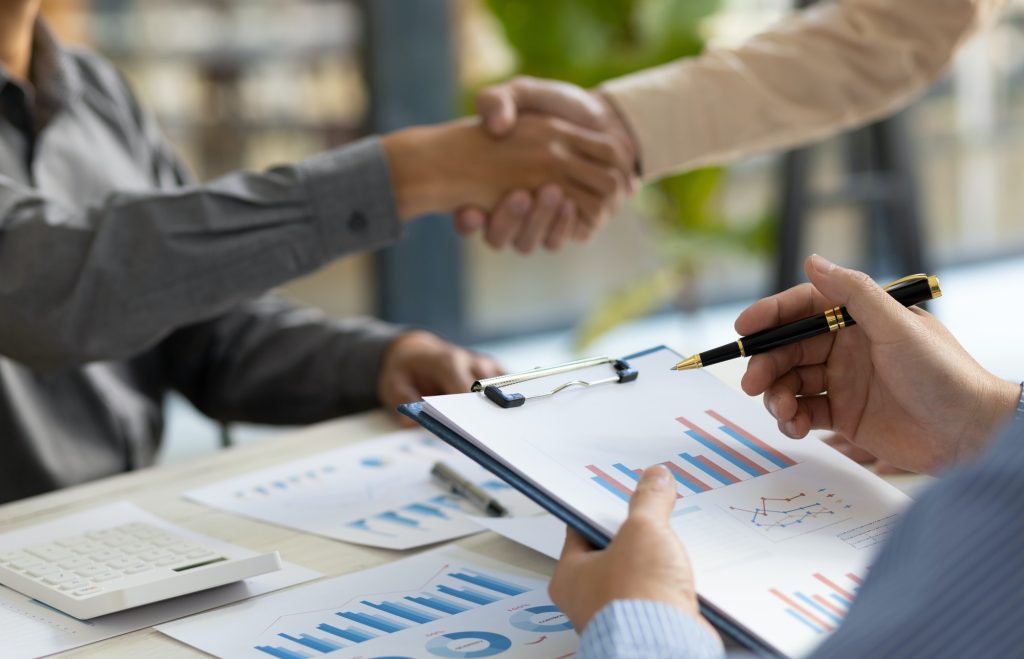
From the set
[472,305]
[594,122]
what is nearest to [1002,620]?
[594,122]

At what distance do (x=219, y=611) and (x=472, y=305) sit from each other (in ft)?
8.79

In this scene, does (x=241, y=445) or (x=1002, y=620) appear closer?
(x=1002, y=620)

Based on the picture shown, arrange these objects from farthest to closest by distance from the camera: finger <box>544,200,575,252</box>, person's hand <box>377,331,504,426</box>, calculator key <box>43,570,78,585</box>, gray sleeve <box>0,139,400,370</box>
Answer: finger <box>544,200,575,252</box> < person's hand <box>377,331,504,426</box> < gray sleeve <box>0,139,400,370</box> < calculator key <box>43,570,78,585</box>

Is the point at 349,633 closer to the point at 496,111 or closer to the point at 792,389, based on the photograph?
the point at 792,389

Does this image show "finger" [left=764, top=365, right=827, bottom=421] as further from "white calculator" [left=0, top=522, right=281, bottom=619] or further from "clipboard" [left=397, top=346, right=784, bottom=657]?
"white calculator" [left=0, top=522, right=281, bottom=619]

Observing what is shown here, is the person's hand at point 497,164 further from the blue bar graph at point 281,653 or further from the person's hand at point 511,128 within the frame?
the blue bar graph at point 281,653

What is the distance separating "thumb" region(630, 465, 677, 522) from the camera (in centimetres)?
66

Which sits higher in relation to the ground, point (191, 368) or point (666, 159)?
point (666, 159)

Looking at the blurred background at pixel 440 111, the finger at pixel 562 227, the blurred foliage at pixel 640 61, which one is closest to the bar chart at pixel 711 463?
the finger at pixel 562 227

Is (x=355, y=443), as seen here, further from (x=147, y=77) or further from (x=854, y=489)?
(x=147, y=77)

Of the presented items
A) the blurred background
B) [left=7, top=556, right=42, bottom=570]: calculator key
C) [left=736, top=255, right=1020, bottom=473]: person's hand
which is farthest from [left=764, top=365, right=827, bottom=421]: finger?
the blurred background

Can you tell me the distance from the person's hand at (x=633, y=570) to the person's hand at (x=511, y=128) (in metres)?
0.80

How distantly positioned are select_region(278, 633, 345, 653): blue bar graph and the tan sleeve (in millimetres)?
919

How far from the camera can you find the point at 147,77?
9.36 ft
